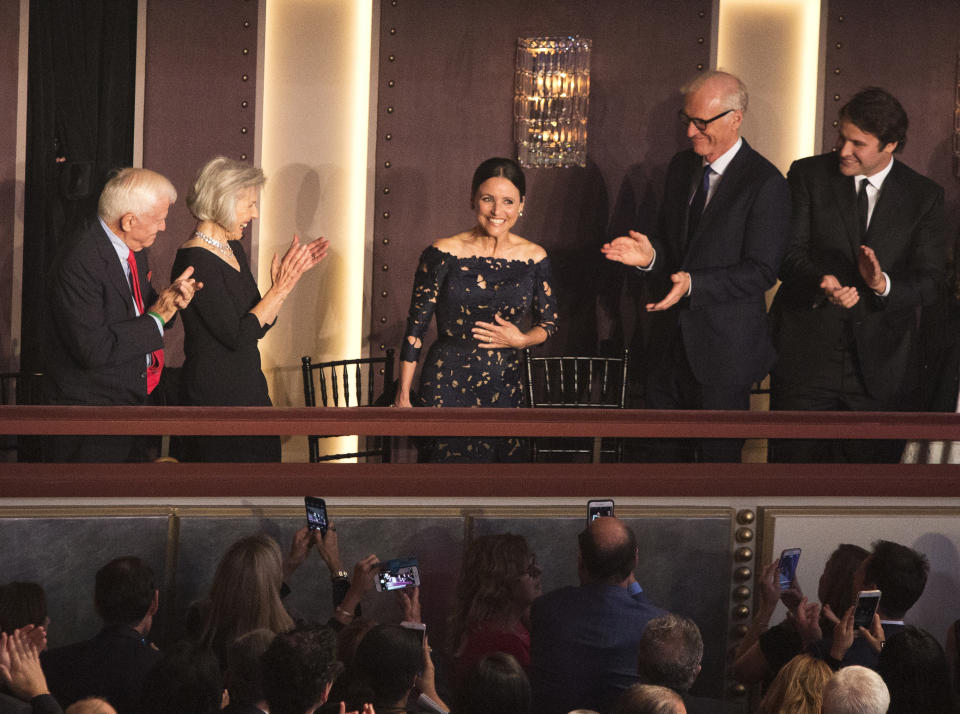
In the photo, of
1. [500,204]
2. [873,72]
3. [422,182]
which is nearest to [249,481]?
[500,204]

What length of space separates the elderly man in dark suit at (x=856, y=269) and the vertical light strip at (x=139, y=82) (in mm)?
2761

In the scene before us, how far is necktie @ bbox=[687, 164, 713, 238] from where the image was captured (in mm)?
4301

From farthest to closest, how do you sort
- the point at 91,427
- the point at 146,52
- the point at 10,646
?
1. the point at 146,52
2. the point at 91,427
3. the point at 10,646

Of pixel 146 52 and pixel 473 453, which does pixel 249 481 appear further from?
pixel 146 52

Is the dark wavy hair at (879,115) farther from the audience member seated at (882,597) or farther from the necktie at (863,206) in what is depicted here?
the audience member seated at (882,597)

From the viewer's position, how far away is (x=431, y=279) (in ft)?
14.0

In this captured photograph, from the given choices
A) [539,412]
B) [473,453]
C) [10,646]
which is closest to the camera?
[10,646]

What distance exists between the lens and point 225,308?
13.0 ft

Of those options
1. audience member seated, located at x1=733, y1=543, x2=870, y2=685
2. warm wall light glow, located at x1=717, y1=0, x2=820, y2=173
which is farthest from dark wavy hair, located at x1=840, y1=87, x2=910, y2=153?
audience member seated, located at x1=733, y1=543, x2=870, y2=685

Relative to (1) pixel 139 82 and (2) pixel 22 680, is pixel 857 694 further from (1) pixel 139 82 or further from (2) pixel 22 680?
(1) pixel 139 82

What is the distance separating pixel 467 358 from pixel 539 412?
0.86m

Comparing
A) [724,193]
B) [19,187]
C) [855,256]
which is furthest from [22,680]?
[19,187]

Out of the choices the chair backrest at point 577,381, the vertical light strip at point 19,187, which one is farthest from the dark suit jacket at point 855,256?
the vertical light strip at point 19,187

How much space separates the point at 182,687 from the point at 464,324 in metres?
2.25
